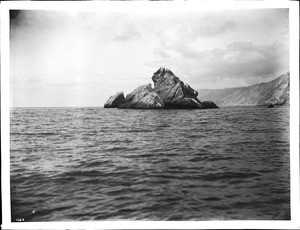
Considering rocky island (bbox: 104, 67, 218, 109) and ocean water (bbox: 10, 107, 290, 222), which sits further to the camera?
rocky island (bbox: 104, 67, 218, 109)

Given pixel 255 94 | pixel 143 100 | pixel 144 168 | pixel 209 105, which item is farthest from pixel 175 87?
pixel 144 168

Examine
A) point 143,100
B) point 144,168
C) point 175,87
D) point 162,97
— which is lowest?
point 144,168

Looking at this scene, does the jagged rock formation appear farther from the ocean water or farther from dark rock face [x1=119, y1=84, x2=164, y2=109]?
dark rock face [x1=119, y1=84, x2=164, y2=109]

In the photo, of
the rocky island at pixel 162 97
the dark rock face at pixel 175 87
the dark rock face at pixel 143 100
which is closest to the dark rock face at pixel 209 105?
the rocky island at pixel 162 97

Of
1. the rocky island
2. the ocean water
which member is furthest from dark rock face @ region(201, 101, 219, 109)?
the ocean water

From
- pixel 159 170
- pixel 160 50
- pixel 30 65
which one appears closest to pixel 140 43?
pixel 160 50

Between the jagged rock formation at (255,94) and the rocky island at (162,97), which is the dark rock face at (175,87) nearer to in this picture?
the rocky island at (162,97)

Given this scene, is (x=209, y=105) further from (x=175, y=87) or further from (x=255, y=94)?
(x=255, y=94)
